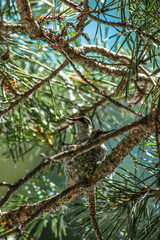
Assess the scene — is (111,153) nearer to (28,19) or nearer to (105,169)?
(105,169)

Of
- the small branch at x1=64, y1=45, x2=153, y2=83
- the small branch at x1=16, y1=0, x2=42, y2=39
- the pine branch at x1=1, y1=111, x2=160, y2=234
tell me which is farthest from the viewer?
the small branch at x1=64, y1=45, x2=153, y2=83

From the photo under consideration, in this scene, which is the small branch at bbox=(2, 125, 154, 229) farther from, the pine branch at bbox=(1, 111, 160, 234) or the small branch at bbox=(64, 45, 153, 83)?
the small branch at bbox=(64, 45, 153, 83)

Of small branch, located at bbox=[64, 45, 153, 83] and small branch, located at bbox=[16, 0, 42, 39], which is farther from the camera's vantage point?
small branch, located at bbox=[64, 45, 153, 83]

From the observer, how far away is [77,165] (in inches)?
37.1

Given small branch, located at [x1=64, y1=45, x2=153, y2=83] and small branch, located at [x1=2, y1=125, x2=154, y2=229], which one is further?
small branch, located at [x1=64, y1=45, x2=153, y2=83]

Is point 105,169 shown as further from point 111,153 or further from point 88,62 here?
point 88,62


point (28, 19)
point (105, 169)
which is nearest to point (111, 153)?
point (105, 169)

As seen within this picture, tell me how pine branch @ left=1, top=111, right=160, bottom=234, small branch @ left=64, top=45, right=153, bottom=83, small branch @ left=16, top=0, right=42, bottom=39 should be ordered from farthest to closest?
small branch @ left=64, top=45, right=153, bottom=83
small branch @ left=16, top=0, right=42, bottom=39
pine branch @ left=1, top=111, right=160, bottom=234

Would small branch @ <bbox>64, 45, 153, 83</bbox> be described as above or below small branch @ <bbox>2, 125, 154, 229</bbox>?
above

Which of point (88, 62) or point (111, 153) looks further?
point (88, 62)

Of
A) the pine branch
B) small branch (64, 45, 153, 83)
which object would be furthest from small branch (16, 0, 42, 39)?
the pine branch

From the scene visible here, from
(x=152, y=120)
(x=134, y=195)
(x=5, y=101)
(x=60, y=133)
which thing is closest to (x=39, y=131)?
(x=60, y=133)

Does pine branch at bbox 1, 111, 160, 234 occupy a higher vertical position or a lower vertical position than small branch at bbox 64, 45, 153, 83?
lower

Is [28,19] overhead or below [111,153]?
overhead
